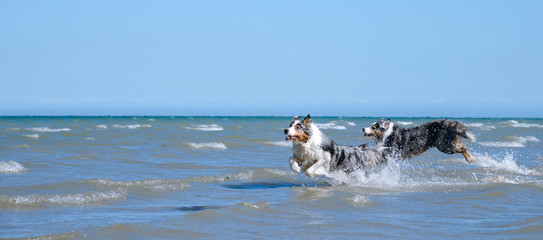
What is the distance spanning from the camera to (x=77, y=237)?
521 centimetres

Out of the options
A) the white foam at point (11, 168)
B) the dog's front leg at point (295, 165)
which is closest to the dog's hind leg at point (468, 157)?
the dog's front leg at point (295, 165)

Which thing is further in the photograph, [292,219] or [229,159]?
[229,159]

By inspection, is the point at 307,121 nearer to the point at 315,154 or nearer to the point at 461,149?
the point at 315,154

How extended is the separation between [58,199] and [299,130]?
351 cm

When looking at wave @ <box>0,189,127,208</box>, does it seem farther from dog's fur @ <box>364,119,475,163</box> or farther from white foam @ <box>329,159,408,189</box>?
dog's fur @ <box>364,119,475,163</box>

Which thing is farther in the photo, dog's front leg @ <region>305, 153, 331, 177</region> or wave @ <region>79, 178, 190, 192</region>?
dog's front leg @ <region>305, 153, 331, 177</region>

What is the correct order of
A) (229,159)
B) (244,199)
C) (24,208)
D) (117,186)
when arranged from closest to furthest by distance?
1. (24,208)
2. (244,199)
3. (117,186)
4. (229,159)

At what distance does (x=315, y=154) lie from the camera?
30.5ft

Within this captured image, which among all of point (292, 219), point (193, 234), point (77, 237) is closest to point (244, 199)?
point (292, 219)

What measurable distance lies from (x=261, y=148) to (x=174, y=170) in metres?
6.44

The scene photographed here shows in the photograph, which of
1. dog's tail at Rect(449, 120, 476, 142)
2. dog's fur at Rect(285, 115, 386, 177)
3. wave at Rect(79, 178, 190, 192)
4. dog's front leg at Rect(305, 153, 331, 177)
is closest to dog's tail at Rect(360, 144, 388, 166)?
dog's fur at Rect(285, 115, 386, 177)

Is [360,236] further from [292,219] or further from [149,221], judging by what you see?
[149,221]

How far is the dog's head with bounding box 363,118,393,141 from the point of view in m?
10.9

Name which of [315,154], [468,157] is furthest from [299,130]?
[468,157]
